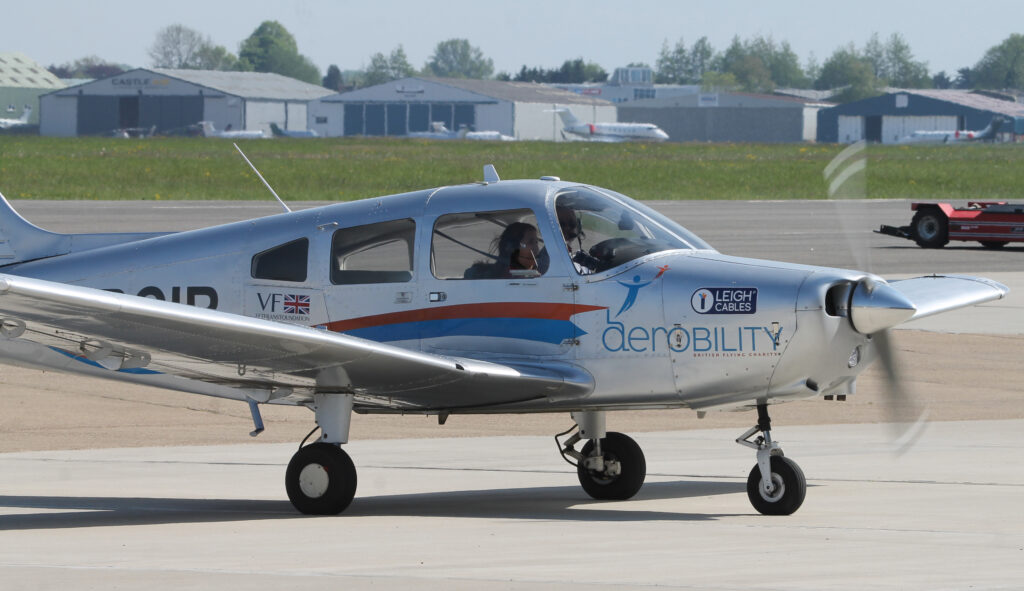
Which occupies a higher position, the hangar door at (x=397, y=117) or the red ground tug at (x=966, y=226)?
the hangar door at (x=397, y=117)

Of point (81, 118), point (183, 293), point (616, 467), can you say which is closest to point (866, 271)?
point (616, 467)

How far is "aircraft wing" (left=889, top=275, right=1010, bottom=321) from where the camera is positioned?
11031 millimetres

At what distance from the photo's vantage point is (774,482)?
980 cm

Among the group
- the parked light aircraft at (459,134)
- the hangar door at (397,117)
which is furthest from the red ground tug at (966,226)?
the hangar door at (397,117)

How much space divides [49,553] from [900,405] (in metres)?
5.28

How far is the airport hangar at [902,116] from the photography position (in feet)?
588

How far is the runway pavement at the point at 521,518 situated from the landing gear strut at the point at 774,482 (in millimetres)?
149

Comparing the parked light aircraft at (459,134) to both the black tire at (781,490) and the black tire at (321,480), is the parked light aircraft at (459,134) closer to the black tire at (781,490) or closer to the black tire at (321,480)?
the black tire at (321,480)

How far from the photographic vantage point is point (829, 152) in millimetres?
114188

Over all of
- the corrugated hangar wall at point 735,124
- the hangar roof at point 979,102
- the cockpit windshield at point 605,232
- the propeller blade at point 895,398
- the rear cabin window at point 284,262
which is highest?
the hangar roof at point 979,102

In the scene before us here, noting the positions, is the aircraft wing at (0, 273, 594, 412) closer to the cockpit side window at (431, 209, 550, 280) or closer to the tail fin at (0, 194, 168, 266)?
the cockpit side window at (431, 209, 550, 280)

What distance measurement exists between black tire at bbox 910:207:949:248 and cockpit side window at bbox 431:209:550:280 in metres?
28.1

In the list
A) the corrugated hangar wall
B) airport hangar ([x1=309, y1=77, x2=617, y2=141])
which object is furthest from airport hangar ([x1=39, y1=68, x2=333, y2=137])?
the corrugated hangar wall

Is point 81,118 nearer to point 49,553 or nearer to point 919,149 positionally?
point 919,149
